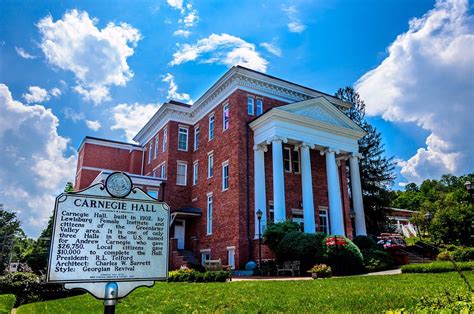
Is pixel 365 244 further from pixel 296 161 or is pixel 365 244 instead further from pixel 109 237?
pixel 109 237

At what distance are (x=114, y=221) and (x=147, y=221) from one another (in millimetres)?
472

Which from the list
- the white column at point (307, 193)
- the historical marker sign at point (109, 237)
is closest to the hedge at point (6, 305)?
the historical marker sign at point (109, 237)

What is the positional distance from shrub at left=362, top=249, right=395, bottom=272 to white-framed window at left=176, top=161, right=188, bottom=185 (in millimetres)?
15526

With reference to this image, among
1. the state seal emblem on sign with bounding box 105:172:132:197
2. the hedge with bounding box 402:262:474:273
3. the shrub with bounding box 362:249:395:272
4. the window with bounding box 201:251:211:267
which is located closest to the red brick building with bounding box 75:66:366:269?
the window with bounding box 201:251:211:267

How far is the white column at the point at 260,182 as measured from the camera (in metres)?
21.8

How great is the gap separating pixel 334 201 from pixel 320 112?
6.39 metres

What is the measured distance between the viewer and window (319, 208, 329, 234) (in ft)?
83.5

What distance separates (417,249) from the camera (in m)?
24.8

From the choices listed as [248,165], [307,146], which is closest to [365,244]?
[307,146]

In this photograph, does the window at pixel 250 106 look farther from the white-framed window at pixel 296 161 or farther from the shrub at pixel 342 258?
the shrub at pixel 342 258

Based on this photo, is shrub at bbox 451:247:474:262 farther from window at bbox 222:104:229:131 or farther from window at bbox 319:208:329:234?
window at bbox 222:104:229:131

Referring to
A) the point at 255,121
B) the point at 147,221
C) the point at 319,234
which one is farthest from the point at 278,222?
the point at 147,221

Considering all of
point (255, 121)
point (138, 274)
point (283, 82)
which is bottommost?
point (138, 274)

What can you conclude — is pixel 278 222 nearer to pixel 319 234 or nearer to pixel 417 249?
pixel 319 234
